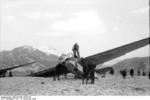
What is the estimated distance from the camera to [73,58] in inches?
541

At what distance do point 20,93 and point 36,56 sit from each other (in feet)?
125

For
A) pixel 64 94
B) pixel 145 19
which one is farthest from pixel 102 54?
pixel 64 94

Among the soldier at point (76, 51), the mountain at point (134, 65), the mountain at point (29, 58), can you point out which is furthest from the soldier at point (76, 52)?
the mountain at point (134, 65)

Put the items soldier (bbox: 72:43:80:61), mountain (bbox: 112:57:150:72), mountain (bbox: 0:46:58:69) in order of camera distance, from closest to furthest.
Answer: soldier (bbox: 72:43:80:61)
mountain (bbox: 0:46:58:69)
mountain (bbox: 112:57:150:72)

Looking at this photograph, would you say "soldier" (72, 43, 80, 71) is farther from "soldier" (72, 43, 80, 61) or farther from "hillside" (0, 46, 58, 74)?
"hillside" (0, 46, 58, 74)

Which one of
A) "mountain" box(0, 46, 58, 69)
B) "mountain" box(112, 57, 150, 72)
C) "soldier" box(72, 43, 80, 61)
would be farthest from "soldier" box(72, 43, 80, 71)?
"mountain" box(112, 57, 150, 72)

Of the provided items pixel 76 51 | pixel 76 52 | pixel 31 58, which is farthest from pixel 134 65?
pixel 76 51

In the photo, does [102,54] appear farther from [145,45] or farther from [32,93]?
[32,93]

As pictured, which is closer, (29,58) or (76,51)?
(76,51)

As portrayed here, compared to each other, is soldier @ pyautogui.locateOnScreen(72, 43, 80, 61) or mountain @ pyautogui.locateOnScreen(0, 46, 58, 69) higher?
mountain @ pyautogui.locateOnScreen(0, 46, 58, 69)

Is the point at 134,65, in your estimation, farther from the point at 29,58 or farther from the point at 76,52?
the point at 76,52

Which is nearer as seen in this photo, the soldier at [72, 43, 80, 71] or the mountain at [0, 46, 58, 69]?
the soldier at [72, 43, 80, 71]

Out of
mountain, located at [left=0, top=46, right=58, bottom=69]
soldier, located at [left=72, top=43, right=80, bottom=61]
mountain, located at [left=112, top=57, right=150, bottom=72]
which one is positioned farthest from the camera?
mountain, located at [left=112, top=57, right=150, bottom=72]

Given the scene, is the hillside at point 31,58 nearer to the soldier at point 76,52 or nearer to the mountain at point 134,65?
the mountain at point 134,65
